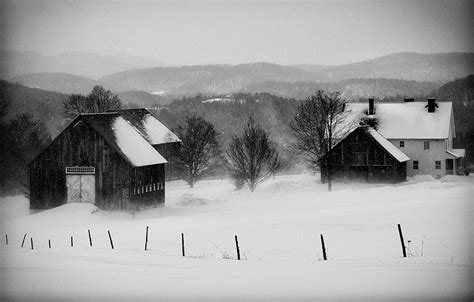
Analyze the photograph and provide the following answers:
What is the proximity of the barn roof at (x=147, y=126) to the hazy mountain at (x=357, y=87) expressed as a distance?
247 inches

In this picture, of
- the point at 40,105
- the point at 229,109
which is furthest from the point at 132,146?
the point at 229,109

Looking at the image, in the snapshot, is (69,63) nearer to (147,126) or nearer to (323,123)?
(147,126)

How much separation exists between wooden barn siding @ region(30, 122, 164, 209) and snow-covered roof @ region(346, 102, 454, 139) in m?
16.7

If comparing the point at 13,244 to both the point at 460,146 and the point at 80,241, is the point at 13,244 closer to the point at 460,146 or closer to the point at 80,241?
the point at 80,241

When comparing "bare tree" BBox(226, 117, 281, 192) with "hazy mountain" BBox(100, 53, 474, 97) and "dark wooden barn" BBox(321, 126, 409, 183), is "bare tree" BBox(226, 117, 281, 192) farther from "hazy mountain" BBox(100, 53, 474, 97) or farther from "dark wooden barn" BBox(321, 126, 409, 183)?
"hazy mountain" BBox(100, 53, 474, 97)

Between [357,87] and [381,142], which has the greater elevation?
[357,87]

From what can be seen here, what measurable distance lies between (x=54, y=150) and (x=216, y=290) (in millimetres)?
15959

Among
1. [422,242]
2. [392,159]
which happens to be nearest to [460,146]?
[392,159]

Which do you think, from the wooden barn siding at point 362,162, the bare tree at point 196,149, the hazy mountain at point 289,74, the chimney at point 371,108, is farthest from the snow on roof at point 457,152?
the bare tree at point 196,149

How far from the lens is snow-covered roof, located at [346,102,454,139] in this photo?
39.1 metres

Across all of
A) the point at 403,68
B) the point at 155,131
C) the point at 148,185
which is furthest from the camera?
the point at 155,131

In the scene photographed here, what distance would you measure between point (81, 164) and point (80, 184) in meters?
0.77

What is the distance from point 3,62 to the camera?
1459 cm

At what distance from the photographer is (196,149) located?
148 feet
